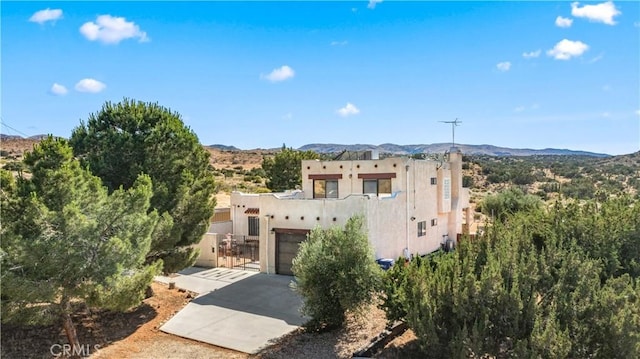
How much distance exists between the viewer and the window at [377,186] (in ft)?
85.7

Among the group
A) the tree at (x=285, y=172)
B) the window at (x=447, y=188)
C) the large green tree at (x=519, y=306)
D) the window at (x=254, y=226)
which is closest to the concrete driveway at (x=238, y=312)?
the large green tree at (x=519, y=306)

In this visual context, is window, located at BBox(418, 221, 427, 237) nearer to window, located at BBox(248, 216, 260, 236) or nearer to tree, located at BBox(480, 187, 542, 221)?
window, located at BBox(248, 216, 260, 236)

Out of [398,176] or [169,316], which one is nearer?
[169,316]

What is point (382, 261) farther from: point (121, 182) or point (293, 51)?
point (293, 51)

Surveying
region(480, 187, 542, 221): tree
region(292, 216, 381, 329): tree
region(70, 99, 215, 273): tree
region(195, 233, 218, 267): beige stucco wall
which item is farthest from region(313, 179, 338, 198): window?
region(480, 187, 542, 221): tree

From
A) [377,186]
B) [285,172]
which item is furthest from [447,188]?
[285,172]

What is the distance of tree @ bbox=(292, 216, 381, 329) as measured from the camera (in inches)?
592

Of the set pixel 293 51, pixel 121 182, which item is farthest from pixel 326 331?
pixel 293 51

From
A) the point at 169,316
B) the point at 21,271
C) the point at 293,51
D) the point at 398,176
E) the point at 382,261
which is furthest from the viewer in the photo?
the point at 293,51

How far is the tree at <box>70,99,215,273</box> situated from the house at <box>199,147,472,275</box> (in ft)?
13.7

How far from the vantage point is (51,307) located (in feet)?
46.4

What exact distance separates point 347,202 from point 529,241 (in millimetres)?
9378

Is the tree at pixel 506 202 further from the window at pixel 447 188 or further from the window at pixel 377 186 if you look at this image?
the window at pixel 377 186

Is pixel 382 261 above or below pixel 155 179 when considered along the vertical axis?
below
